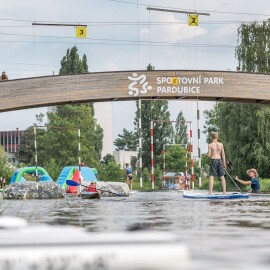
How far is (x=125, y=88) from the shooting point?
35.2 m

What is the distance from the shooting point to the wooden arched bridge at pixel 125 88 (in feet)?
114

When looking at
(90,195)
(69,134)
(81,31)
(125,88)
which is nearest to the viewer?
(90,195)

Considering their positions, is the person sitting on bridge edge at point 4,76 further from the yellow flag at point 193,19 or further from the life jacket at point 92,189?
the life jacket at point 92,189

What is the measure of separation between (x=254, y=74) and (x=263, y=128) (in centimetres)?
1366

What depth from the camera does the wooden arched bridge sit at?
3466cm

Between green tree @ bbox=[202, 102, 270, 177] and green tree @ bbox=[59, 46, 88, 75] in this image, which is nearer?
green tree @ bbox=[202, 102, 270, 177]

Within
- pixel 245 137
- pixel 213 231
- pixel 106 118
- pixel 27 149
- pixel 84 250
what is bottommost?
pixel 213 231

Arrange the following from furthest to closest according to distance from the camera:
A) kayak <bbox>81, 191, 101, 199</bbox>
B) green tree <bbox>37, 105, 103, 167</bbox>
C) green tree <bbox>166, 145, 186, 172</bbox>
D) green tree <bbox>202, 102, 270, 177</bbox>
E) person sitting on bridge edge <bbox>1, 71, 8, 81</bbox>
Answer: green tree <bbox>166, 145, 186, 172</bbox> < green tree <bbox>37, 105, 103, 167</bbox> < green tree <bbox>202, 102, 270, 177</bbox> < person sitting on bridge edge <bbox>1, 71, 8, 81</bbox> < kayak <bbox>81, 191, 101, 199</bbox>

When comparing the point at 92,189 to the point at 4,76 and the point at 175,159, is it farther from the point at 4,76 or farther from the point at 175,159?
the point at 175,159

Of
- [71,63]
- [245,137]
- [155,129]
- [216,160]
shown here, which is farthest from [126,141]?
[216,160]

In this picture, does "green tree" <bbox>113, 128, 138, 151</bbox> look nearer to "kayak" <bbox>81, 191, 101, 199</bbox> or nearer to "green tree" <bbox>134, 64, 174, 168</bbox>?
"green tree" <bbox>134, 64, 174, 168</bbox>

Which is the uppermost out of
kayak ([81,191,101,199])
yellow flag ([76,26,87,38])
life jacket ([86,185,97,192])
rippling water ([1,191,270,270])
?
yellow flag ([76,26,87,38])

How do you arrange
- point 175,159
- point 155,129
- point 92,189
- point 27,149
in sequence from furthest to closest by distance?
point 27,149
point 155,129
point 175,159
point 92,189

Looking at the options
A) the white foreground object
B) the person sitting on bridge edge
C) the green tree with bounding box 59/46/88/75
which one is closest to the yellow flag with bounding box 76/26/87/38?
the person sitting on bridge edge
